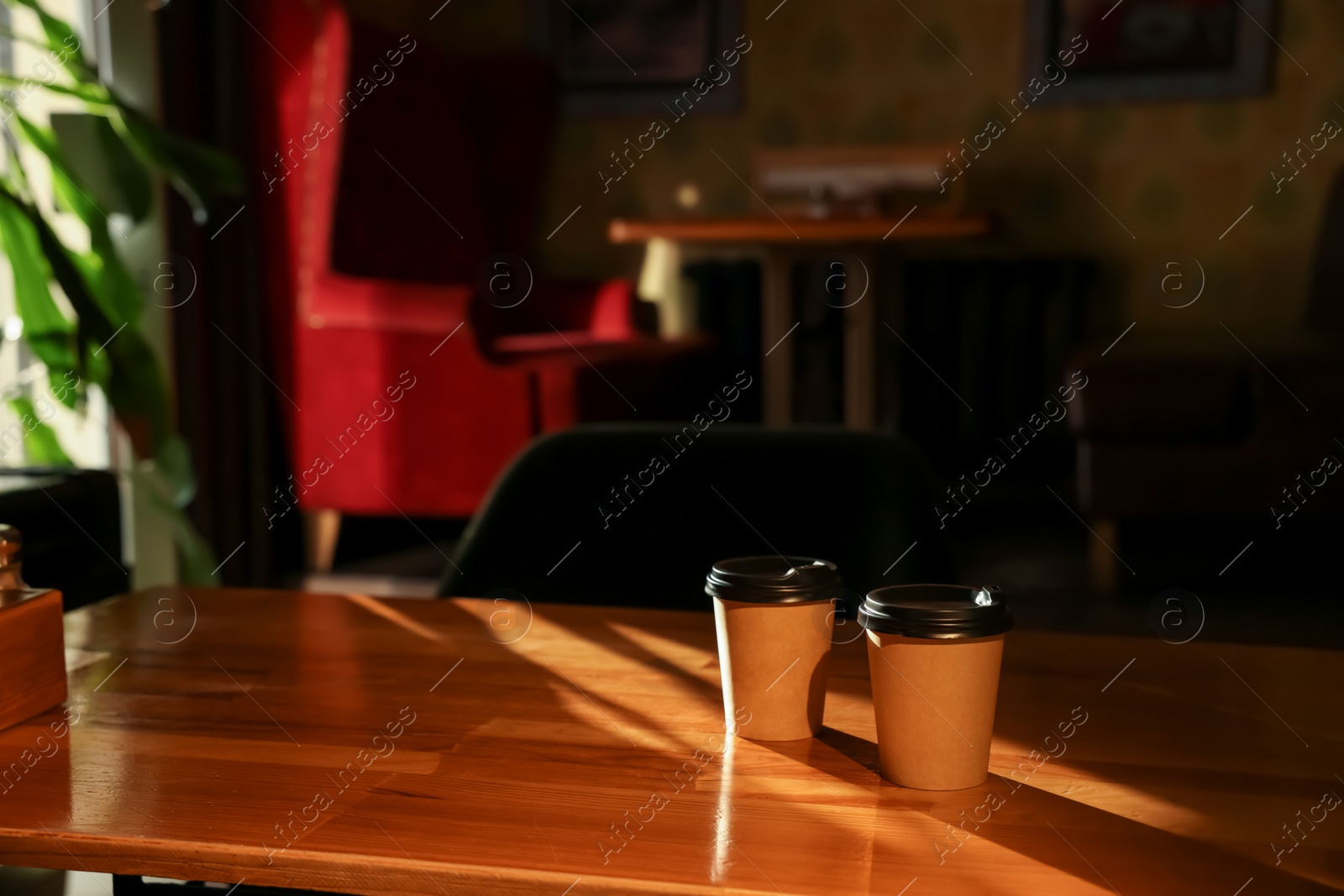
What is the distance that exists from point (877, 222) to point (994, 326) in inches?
37.2

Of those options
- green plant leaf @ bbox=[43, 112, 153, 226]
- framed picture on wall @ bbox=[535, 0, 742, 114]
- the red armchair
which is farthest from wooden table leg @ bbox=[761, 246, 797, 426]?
green plant leaf @ bbox=[43, 112, 153, 226]

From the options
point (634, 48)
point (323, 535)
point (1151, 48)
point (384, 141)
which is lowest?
point (323, 535)

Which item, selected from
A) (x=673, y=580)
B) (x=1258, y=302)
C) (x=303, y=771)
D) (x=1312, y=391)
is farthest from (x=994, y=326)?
(x=303, y=771)

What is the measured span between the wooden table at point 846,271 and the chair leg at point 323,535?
110 cm

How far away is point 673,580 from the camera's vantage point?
3.88ft

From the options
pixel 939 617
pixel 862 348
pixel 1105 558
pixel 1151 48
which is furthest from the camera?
pixel 1151 48

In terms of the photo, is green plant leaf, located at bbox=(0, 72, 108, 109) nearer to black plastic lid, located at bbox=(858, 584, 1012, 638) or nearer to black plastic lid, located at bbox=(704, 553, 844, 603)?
black plastic lid, located at bbox=(704, 553, 844, 603)

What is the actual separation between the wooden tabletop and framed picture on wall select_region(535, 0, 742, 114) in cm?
94

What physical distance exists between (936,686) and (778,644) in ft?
0.34

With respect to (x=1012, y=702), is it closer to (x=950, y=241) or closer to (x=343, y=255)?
(x=343, y=255)

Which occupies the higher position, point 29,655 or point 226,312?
point 226,312

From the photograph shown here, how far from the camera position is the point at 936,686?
0.59 meters

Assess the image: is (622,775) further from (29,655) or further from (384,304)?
(384,304)

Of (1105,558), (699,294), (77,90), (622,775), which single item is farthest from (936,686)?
(699,294)
